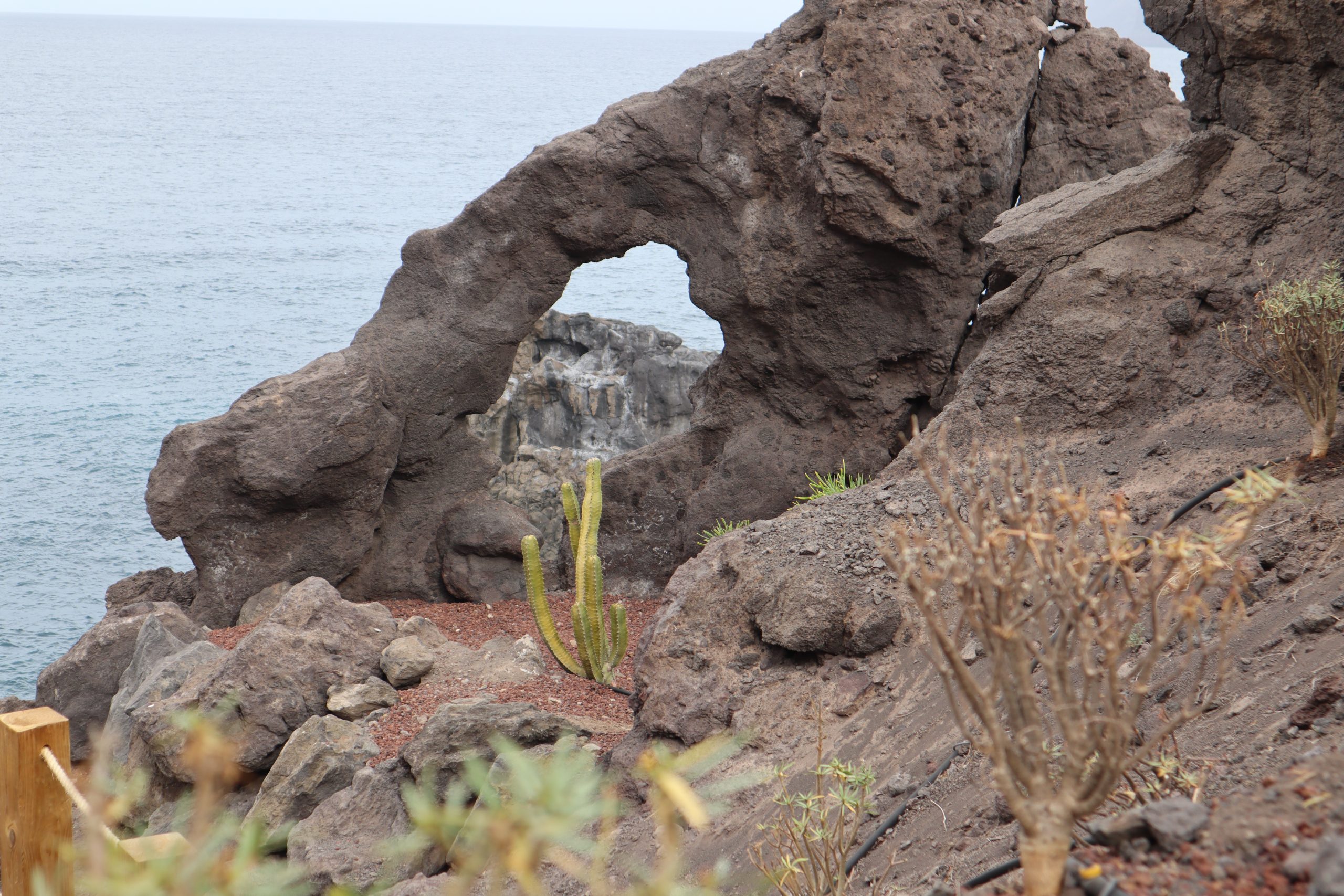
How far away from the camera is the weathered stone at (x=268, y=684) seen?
5359 mm

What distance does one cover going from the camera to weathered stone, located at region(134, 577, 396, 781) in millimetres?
5359

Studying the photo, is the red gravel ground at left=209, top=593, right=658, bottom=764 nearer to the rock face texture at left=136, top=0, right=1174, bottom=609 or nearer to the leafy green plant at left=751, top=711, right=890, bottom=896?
the rock face texture at left=136, top=0, right=1174, bottom=609

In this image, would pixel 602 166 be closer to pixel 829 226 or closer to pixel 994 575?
pixel 829 226

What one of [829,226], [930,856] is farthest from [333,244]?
[930,856]

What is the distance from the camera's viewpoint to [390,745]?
5211mm

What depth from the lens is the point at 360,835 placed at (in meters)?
4.57

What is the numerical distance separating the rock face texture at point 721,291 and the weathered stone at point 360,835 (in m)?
3.69

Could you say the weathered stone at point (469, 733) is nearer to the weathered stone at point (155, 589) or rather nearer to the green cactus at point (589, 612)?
the green cactus at point (589, 612)

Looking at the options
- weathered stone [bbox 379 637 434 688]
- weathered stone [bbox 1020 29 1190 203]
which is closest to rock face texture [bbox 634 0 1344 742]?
weathered stone [bbox 379 637 434 688]

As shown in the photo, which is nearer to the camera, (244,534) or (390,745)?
(390,745)

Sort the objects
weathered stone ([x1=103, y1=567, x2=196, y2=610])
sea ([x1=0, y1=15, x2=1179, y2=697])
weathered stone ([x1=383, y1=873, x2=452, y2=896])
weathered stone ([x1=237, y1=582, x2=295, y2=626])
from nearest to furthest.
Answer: weathered stone ([x1=383, y1=873, x2=452, y2=896]), weathered stone ([x1=237, y1=582, x2=295, y2=626]), weathered stone ([x1=103, y1=567, x2=196, y2=610]), sea ([x1=0, y1=15, x2=1179, y2=697])

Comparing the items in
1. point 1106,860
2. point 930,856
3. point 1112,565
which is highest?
point 1112,565

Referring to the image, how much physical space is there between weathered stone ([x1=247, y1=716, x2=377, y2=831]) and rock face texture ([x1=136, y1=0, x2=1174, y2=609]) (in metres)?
3.13

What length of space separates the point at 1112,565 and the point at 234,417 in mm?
7155
